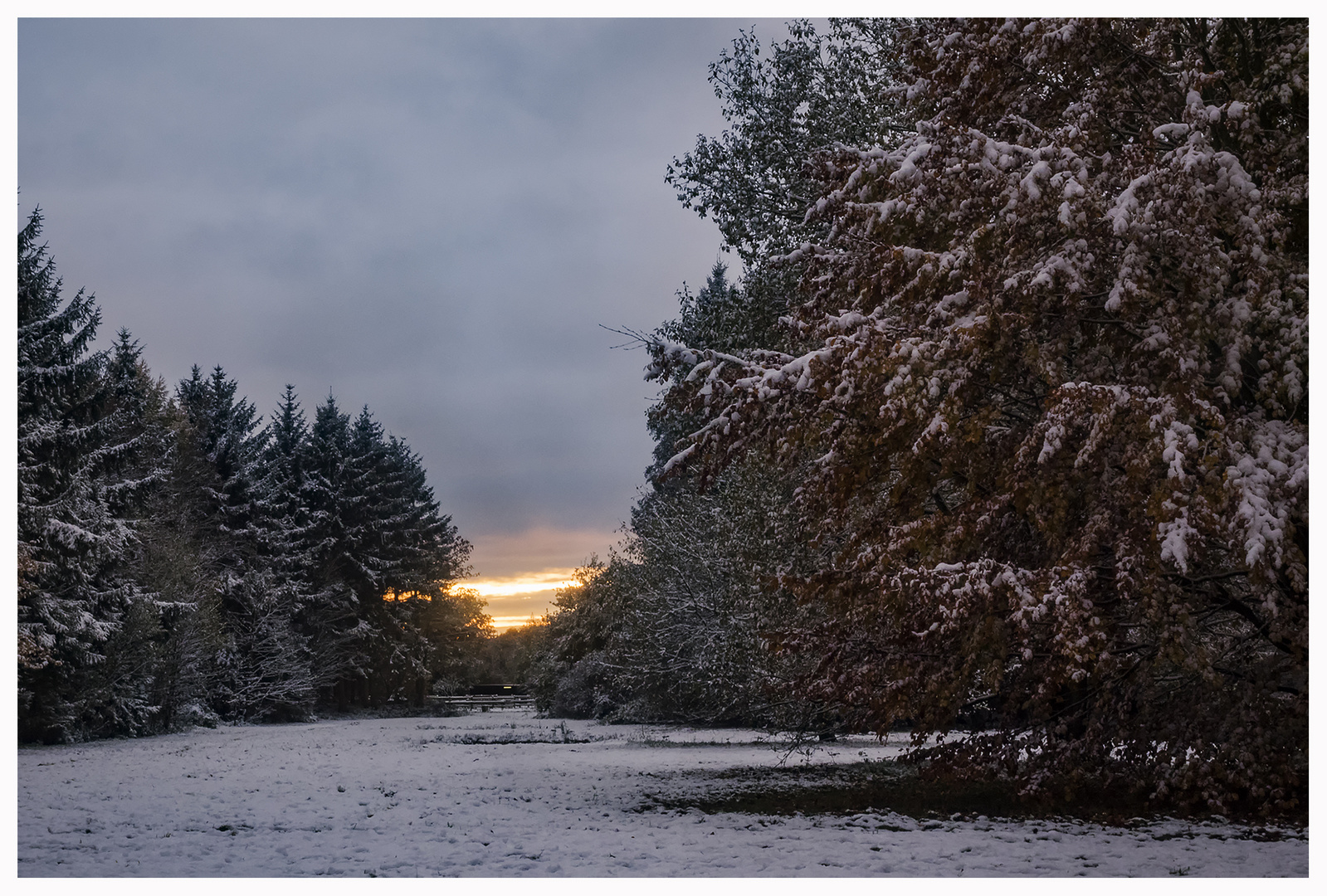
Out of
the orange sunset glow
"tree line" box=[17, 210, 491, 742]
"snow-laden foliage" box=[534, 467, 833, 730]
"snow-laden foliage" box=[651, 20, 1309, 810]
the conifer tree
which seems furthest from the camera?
"tree line" box=[17, 210, 491, 742]

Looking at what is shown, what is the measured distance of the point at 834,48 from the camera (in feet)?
38.0

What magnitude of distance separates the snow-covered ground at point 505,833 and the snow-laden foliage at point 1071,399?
657 mm

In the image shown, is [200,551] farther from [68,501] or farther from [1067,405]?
[1067,405]

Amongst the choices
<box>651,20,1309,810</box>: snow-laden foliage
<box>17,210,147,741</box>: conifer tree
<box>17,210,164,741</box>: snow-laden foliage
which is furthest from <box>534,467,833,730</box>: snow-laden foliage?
<box>17,210,147,741</box>: conifer tree

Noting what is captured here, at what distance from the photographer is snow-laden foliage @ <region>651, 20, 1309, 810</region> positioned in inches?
221

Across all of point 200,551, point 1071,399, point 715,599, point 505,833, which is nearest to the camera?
point 1071,399

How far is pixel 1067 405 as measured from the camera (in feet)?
18.2

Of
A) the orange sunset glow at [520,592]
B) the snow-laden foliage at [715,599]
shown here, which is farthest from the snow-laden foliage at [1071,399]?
the orange sunset glow at [520,592]

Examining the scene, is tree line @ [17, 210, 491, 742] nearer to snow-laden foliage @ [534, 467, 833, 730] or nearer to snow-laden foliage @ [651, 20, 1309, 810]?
snow-laden foliage @ [534, 467, 833, 730]

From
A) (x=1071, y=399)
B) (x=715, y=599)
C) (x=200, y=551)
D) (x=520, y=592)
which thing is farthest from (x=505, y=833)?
(x=200, y=551)

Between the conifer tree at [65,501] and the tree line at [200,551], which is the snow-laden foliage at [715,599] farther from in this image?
the conifer tree at [65,501]

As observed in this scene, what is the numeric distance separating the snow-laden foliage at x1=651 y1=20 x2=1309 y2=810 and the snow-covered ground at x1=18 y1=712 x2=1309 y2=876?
0.66 metres

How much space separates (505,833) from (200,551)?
24526mm

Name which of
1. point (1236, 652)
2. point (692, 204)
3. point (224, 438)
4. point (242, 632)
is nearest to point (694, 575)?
point (692, 204)
